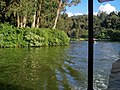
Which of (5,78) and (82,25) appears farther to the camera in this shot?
(82,25)

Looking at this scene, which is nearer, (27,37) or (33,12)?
(27,37)

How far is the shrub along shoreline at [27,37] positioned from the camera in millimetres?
35438

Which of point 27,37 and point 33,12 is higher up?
point 33,12

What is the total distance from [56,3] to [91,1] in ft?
140

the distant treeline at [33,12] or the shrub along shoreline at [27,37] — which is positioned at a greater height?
the distant treeline at [33,12]

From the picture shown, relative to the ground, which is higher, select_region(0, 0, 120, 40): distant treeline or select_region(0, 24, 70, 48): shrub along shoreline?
select_region(0, 0, 120, 40): distant treeline

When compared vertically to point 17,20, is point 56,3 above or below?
above

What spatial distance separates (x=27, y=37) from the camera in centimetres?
3728

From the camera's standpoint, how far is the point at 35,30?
39.2 m

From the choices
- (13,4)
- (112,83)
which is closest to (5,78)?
(112,83)

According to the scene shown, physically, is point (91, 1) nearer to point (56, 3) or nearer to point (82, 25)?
point (56, 3)

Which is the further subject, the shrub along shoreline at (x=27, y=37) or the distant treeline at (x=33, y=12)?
the distant treeline at (x=33, y=12)

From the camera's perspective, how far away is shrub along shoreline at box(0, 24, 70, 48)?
35438mm

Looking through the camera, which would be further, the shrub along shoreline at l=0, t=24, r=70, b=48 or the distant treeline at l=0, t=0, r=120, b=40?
the distant treeline at l=0, t=0, r=120, b=40
